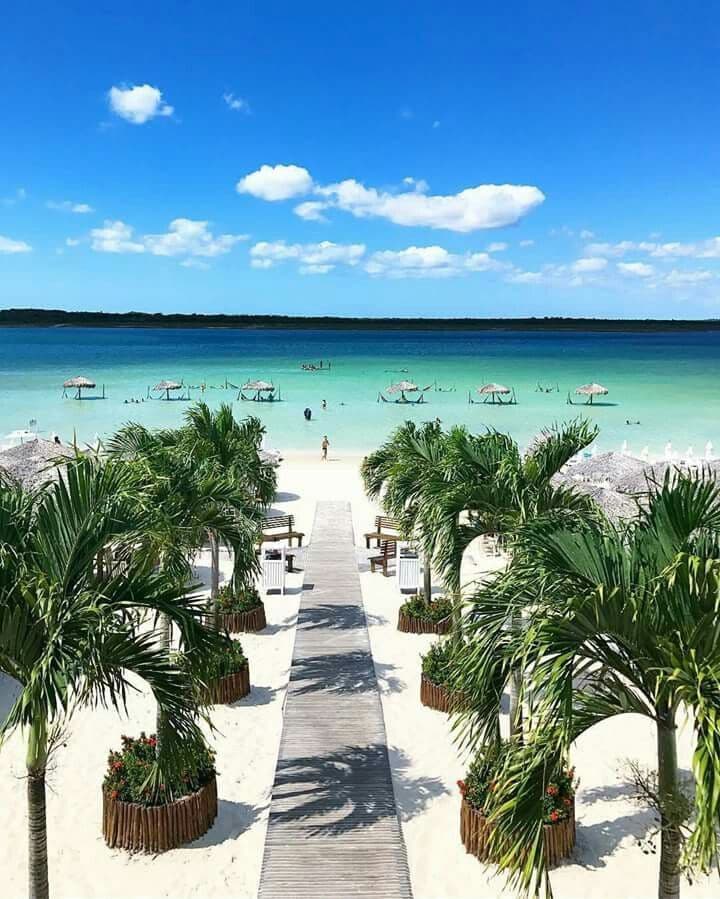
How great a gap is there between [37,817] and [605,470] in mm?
19074

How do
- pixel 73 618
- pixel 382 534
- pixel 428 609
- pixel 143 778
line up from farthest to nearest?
pixel 382 534 < pixel 428 609 < pixel 143 778 < pixel 73 618

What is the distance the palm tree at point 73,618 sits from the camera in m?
4.33

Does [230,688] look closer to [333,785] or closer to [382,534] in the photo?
[333,785]

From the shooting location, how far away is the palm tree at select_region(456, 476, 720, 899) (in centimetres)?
375

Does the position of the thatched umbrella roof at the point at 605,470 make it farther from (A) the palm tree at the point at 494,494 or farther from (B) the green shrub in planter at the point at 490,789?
(B) the green shrub in planter at the point at 490,789

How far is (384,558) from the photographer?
633 inches

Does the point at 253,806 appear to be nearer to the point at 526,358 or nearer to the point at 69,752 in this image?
the point at 69,752

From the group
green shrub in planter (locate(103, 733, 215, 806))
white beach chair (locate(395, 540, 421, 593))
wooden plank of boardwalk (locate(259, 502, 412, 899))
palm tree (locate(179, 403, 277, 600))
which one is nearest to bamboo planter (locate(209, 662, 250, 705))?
wooden plank of boardwalk (locate(259, 502, 412, 899))

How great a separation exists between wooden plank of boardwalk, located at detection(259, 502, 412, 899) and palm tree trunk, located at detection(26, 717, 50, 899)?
198 cm

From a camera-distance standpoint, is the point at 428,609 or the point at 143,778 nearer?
the point at 143,778

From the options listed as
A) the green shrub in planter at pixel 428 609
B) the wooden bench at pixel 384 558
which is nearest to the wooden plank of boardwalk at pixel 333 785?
the green shrub in planter at pixel 428 609

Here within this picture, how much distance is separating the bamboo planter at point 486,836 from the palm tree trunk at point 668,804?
218 centimetres

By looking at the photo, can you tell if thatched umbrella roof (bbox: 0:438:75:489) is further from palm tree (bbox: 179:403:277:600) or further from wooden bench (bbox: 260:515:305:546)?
palm tree (bbox: 179:403:277:600)

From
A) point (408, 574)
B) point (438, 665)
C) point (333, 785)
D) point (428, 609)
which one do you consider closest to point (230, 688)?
point (333, 785)
